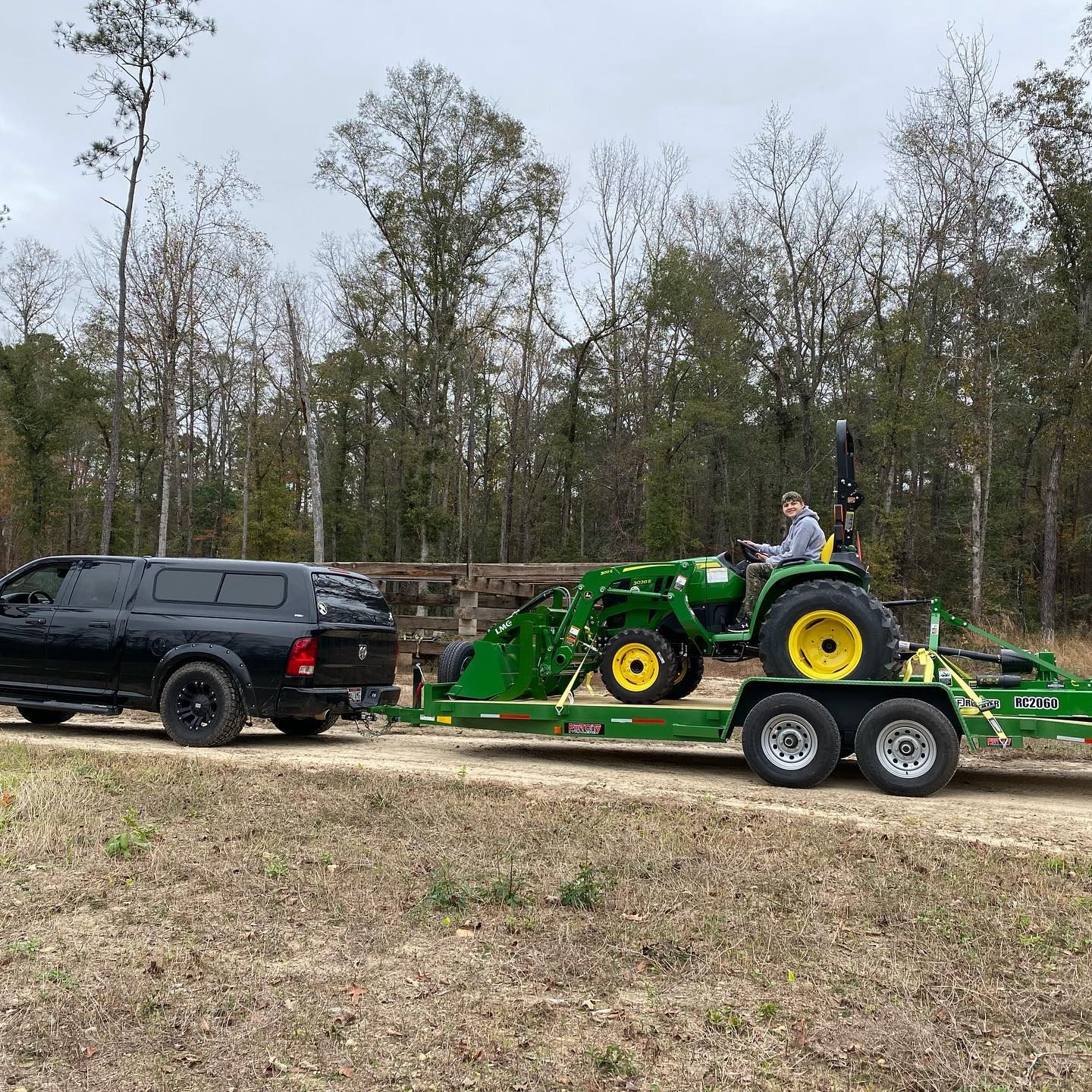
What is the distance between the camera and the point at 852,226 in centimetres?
3428

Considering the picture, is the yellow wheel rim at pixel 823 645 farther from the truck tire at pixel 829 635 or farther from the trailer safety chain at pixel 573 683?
the trailer safety chain at pixel 573 683

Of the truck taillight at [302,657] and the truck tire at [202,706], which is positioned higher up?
the truck taillight at [302,657]

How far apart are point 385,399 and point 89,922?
37.2m

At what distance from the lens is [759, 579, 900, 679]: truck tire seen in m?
8.65

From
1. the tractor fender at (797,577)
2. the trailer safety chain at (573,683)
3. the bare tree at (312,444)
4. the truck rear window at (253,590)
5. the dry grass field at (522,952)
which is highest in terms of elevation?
the bare tree at (312,444)

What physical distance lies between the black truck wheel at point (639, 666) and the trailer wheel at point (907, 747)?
6.51 feet

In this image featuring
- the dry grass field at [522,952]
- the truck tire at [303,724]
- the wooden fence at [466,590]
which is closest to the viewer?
the dry grass field at [522,952]

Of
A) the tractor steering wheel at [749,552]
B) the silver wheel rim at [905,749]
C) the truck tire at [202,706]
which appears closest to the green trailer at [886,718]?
the silver wheel rim at [905,749]

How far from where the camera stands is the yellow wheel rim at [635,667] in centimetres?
980

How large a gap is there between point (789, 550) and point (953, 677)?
1783mm

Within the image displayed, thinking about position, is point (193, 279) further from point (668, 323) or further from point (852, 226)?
point (852, 226)

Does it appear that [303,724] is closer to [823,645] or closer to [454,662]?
[454,662]

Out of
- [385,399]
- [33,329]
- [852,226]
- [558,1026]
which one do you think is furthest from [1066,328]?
[33,329]

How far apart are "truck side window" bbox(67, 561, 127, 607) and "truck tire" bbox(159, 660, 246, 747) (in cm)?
129
